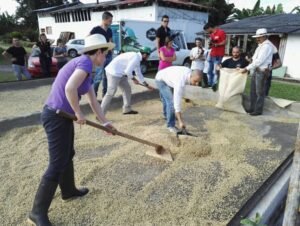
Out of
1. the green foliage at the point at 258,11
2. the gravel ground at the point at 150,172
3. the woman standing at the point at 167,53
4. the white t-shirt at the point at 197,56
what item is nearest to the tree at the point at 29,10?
the green foliage at the point at 258,11

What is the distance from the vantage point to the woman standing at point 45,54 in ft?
26.8

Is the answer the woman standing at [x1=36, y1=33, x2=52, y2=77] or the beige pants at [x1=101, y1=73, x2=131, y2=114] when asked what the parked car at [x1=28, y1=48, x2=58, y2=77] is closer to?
the woman standing at [x1=36, y1=33, x2=52, y2=77]

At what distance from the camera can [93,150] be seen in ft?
12.7

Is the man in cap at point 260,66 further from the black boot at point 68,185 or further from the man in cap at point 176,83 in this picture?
the black boot at point 68,185

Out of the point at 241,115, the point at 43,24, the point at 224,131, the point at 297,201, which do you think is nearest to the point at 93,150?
the point at 224,131

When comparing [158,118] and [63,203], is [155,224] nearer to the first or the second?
[63,203]

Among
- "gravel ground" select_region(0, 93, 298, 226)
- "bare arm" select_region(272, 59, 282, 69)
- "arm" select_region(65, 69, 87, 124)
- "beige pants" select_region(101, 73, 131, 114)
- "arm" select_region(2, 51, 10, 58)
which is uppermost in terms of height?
"arm" select_region(65, 69, 87, 124)

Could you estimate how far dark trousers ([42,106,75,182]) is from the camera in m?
2.19

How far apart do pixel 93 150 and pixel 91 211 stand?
139cm

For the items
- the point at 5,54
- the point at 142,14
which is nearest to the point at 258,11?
the point at 142,14

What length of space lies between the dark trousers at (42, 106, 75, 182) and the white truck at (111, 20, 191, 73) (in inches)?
360

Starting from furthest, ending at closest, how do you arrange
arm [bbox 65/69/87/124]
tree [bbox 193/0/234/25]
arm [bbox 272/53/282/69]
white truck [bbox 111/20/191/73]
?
tree [bbox 193/0/234/25]
white truck [bbox 111/20/191/73]
arm [bbox 272/53/282/69]
arm [bbox 65/69/87/124]

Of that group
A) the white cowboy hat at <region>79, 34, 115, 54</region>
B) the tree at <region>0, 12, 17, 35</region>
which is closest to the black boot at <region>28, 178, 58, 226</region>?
the white cowboy hat at <region>79, 34, 115, 54</region>

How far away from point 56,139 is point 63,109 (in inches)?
9.6
